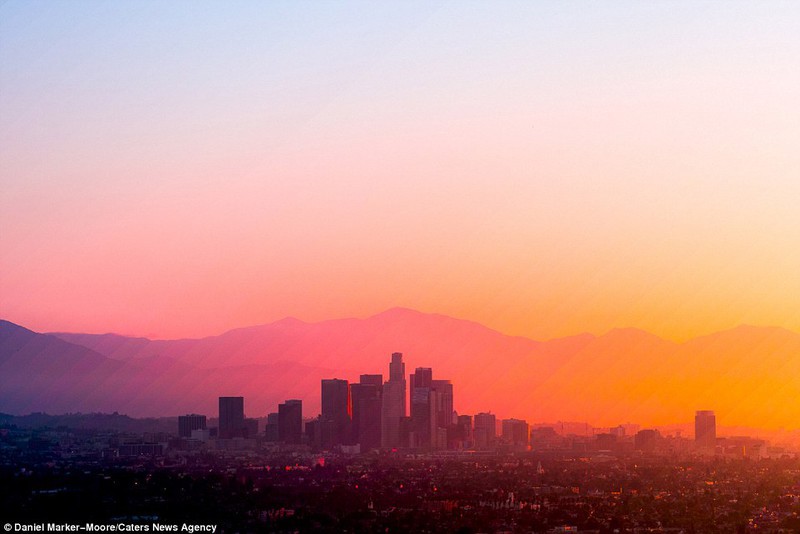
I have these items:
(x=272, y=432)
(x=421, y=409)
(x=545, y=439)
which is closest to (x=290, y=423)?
(x=272, y=432)

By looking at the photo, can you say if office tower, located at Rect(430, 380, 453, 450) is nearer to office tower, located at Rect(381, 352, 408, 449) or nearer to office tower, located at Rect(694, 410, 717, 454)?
office tower, located at Rect(381, 352, 408, 449)

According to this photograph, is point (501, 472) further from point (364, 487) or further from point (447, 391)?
point (447, 391)

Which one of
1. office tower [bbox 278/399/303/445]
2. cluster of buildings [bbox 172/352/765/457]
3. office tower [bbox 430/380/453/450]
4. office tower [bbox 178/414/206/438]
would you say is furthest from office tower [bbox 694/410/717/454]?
office tower [bbox 178/414/206/438]

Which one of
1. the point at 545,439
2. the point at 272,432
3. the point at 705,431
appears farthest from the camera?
the point at 545,439

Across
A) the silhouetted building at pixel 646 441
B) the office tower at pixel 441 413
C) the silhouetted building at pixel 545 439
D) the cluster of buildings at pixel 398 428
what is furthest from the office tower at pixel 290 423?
the silhouetted building at pixel 646 441

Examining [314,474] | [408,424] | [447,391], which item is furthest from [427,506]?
[447,391]

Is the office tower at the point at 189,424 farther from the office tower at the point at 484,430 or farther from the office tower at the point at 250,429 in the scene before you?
the office tower at the point at 484,430

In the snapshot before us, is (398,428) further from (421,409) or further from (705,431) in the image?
(705,431)
